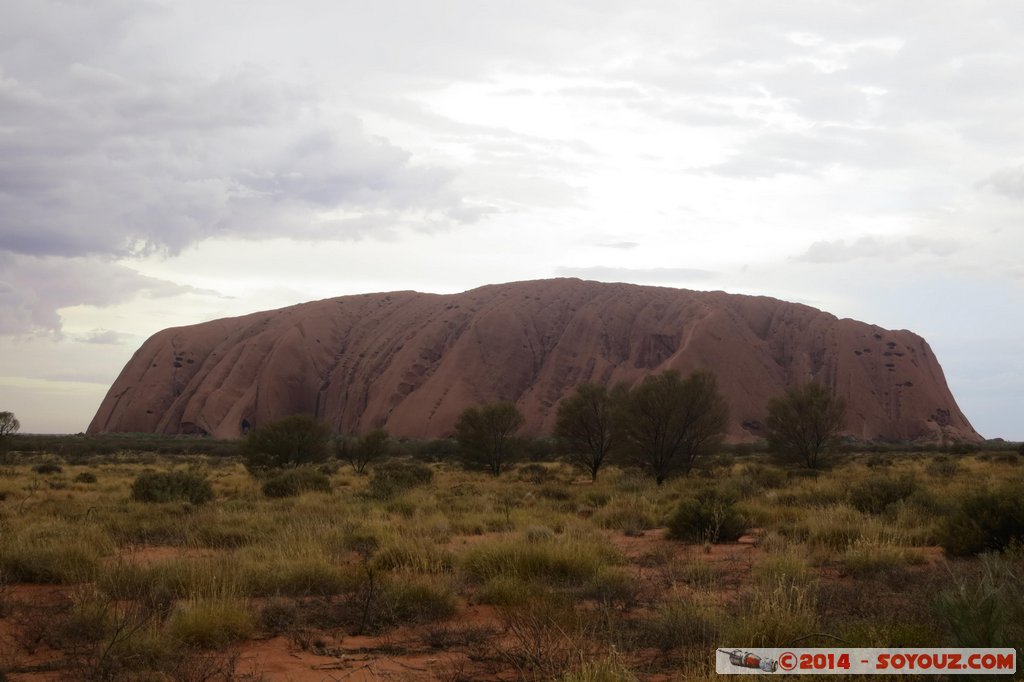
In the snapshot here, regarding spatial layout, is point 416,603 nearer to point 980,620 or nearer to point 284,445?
point 980,620

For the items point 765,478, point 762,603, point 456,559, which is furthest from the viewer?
point 765,478

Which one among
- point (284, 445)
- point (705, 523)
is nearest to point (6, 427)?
point (284, 445)

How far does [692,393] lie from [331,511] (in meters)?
17.4

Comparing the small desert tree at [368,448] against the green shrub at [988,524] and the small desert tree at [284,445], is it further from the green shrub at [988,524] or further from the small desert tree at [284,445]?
the green shrub at [988,524]

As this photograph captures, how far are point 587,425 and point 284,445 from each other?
13144 millimetres

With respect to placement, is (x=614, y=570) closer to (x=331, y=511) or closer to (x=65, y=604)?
(x=65, y=604)

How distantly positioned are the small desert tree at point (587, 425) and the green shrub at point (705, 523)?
19.1 m

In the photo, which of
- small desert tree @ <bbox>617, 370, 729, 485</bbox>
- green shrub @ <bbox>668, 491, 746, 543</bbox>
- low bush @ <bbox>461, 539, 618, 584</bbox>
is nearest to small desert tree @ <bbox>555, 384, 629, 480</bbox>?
small desert tree @ <bbox>617, 370, 729, 485</bbox>

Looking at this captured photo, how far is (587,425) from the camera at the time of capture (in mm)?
32469

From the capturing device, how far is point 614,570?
8.22 m

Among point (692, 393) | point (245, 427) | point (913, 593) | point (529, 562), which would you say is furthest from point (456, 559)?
point (245, 427)

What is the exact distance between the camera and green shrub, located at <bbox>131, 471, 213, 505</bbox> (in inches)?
693

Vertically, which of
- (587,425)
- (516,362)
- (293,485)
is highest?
(516,362)

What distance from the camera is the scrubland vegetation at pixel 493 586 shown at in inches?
199
